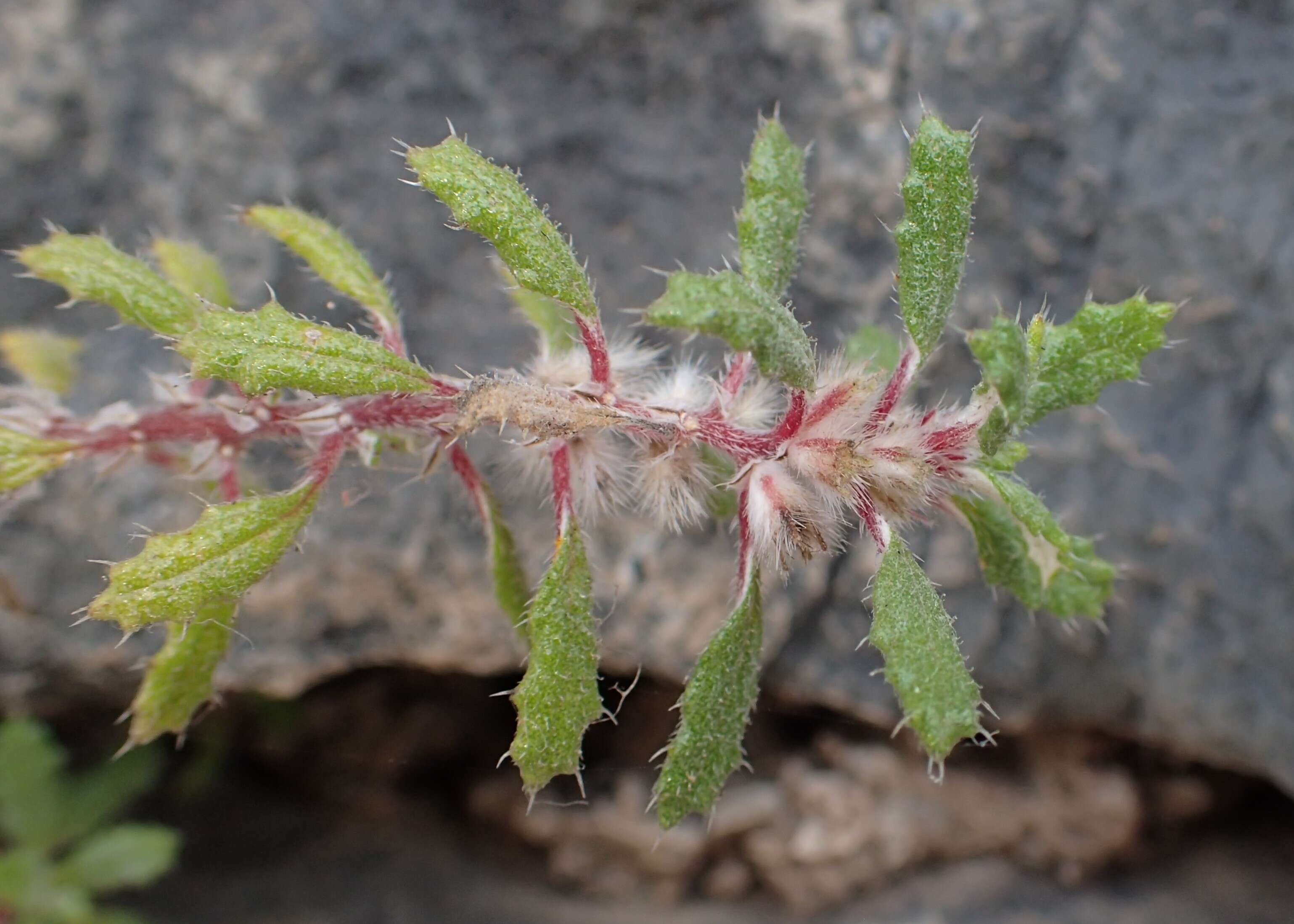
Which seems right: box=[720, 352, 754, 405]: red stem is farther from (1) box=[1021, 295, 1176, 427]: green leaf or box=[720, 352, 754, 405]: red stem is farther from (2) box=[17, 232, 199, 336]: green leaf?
(2) box=[17, 232, 199, 336]: green leaf

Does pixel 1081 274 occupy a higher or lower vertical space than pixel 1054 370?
higher

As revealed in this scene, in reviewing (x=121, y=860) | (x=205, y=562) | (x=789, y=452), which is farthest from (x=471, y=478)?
(x=121, y=860)

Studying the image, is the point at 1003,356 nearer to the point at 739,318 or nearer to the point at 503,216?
the point at 739,318

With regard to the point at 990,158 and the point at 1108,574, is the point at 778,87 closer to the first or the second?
the point at 990,158

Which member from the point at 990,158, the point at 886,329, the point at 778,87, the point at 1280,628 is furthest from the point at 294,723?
the point at 1280,628

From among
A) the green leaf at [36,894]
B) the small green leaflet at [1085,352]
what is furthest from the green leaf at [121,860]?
the small green leaflet at [1085,352]
